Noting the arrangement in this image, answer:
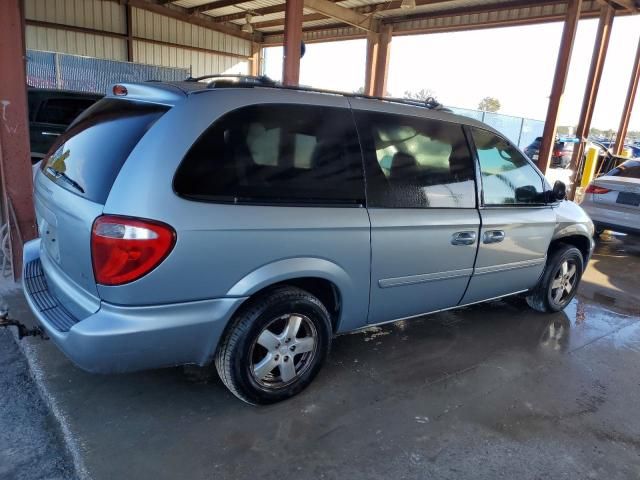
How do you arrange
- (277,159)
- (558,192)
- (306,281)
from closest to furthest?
(277,159)
(306,281)
(558,192)

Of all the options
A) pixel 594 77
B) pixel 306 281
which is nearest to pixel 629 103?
pixel 594 77

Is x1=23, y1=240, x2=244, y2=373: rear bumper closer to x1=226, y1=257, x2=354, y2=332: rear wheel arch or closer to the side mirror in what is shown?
x1=226, y1=257, x2=354, y2=332: rear wheel arch

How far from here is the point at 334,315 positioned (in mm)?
3016

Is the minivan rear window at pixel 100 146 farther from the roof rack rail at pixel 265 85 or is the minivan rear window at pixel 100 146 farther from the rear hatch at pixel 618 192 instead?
the rear hatch at pixel 618 192

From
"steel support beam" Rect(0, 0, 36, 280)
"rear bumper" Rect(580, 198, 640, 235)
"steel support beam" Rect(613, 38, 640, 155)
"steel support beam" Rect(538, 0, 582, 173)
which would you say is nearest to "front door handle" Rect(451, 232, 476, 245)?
"steel support beam" Rect(0, 0, 36, 280)

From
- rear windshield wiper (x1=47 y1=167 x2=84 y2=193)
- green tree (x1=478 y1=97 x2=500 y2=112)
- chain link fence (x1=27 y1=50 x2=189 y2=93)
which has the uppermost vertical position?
green tree (x1=478 y1=97 x2=500 y2=112)

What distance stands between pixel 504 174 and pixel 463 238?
0.78 m

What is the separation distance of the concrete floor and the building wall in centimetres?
1403

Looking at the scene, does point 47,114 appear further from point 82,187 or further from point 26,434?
point 26,434

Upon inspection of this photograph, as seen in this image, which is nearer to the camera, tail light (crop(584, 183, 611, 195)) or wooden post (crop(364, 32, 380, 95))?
tail light (crop(584, 183, 611, 195))

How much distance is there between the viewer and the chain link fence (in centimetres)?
1334

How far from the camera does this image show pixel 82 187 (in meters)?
2.41

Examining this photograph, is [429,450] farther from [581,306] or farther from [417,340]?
[581,306]

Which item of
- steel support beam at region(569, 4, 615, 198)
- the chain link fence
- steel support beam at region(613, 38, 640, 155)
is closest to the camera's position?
steel support beam at region(569, 4, 615, 198)
